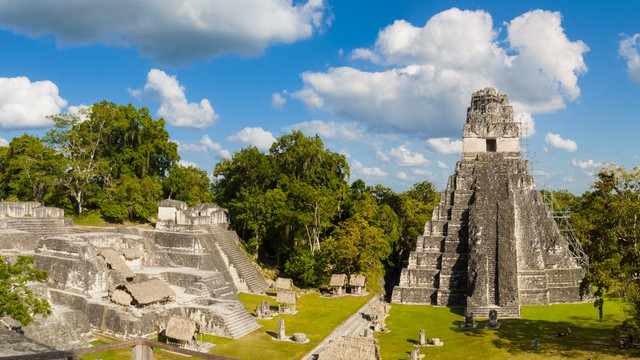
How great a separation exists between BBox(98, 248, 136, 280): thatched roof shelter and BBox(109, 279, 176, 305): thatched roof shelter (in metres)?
2.59

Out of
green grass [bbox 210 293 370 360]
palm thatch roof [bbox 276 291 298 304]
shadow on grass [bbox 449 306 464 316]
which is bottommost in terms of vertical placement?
green grass [bbox 210 293 370 360]

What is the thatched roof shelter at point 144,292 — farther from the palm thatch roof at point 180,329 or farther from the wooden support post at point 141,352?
the wooden support post at point 141,352

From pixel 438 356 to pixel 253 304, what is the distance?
11875 mm

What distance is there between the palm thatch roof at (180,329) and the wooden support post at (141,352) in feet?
49.8

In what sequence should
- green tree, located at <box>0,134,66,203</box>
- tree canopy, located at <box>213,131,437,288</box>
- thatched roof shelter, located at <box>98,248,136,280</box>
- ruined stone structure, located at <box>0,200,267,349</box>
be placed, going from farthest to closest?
1. green tree, located at <box>0,134,66,203</box>
2. tree canopy, located at <box>213,131,437,288</box>
3. thatched roof shelter, located at <box>98,248,136,280</box>
4. ruined stone structure, located at <box>0,200,267,349</box>

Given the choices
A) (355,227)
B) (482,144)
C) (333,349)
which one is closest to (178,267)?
(355,227)

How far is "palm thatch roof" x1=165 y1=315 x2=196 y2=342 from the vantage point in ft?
64.6

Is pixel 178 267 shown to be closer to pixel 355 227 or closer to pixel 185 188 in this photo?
pixel 355 227

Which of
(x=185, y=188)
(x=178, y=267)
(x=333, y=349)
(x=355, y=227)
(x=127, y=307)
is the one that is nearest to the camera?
(x=333, y=349)

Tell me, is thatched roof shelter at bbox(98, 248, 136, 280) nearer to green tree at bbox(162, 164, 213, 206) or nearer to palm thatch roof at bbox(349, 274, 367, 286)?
palm thatch roof at bbox(349, 274, 367, 286)

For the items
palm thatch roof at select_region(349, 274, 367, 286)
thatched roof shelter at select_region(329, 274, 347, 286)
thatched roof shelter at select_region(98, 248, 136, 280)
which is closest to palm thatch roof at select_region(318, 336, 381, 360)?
thatched roof shelter at select_region(98, 248, 136, 280)

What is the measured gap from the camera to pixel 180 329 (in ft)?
65.3

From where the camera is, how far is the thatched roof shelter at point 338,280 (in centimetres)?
3120

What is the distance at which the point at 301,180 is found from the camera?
42.1 meters
